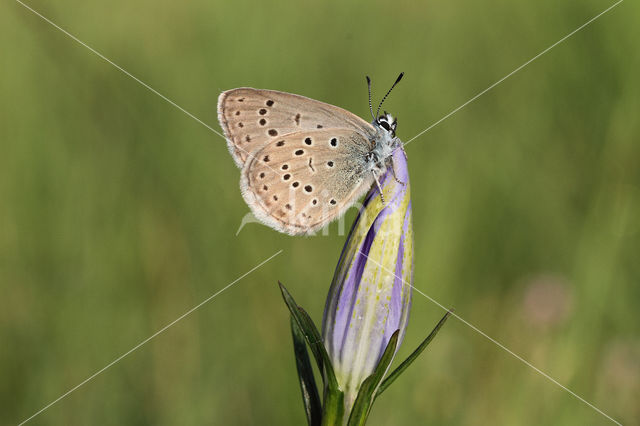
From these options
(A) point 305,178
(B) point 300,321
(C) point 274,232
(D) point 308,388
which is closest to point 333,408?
(D) point 308,388

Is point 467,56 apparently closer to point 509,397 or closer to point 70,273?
point 509,397

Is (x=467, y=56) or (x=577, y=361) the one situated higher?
(x=467, y=56)

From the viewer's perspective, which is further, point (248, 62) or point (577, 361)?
point (248, 62)

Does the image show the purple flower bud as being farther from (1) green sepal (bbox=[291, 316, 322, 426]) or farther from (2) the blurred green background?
(2) the blurred green background

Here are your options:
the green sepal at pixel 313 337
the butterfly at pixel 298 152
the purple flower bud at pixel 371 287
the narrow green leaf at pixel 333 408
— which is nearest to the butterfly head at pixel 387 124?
the butterfly at pixel 298 152

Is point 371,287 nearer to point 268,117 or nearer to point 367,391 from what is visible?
point 367,391

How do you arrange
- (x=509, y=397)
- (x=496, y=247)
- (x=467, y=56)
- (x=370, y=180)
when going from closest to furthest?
(x=370, y=180) → (x=509, y=397) → (x=496, y=247) → (x=467, y=56)

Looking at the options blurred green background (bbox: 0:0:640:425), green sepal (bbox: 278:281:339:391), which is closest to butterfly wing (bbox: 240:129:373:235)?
green sepal (bbox: 278:281:339:391)

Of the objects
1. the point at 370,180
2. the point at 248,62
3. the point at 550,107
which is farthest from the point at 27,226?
the point at 550,107
